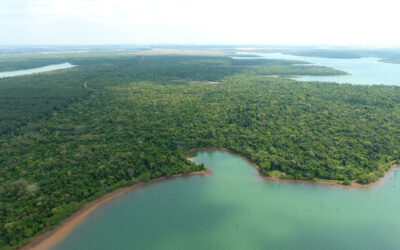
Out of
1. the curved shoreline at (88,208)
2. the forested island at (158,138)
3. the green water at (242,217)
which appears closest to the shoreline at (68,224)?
the curved shoreline at (88,208)

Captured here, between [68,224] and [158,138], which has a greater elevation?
[158,138]

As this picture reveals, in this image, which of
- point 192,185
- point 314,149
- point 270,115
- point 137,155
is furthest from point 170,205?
point 270,115

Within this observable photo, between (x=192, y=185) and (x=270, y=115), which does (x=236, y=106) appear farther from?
(x=192, y=185)

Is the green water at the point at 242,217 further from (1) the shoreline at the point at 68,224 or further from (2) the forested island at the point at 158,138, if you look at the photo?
(2) the forested island at the point at 158,138

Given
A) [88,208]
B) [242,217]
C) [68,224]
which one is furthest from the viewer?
[88,208]

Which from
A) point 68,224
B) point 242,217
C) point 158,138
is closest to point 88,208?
point 68,224

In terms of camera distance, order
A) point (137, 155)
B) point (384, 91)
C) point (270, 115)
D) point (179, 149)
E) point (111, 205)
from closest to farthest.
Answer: point (111, 205) < point (137, 155) < point (179, 149) < point (270, 115) < point (384, 91)

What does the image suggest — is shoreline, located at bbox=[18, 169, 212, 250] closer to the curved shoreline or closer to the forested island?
the curved shoreline

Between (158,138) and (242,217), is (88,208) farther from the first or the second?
(242,217)
